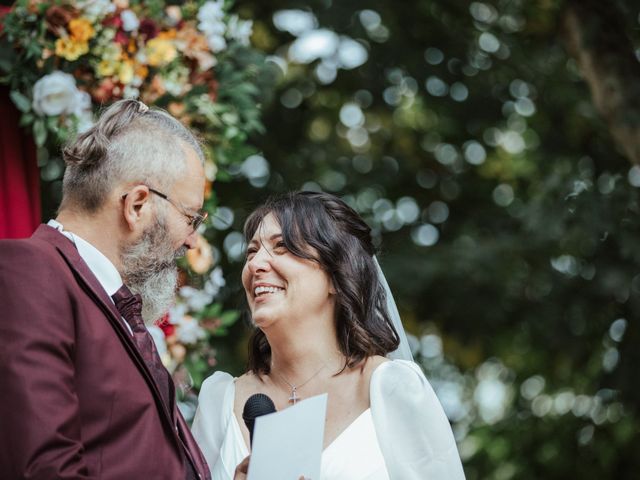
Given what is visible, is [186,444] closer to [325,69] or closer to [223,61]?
[223,61]

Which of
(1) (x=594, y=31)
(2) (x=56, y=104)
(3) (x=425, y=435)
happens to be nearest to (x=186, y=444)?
(3) (x=425, y=435)

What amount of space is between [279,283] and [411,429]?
60 centimetres

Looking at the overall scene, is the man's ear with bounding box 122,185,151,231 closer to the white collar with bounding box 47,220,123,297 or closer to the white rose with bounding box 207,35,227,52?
the white collar with bounding box 47,220,123,297

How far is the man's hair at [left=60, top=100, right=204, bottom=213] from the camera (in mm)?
2786

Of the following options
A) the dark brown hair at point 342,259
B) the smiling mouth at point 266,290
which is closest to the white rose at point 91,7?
the dark brown hair at point 342,259

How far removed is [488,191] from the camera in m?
8.56

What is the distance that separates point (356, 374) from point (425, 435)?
12.4 inches

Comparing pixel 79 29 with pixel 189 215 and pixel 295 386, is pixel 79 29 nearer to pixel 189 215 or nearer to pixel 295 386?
pixel 189 215

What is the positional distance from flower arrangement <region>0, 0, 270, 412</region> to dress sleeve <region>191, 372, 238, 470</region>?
1.65 feet

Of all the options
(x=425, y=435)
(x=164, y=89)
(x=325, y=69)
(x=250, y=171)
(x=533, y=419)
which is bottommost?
(x=533, y=419)

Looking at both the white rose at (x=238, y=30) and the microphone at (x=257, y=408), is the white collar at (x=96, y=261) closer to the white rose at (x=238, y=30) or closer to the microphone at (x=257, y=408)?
the microphone at (x=257, y=408)

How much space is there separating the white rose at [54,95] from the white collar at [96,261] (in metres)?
1.36

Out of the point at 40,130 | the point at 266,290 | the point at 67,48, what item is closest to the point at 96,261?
the point at 266,290

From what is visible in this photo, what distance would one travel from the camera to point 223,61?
4.41 m
